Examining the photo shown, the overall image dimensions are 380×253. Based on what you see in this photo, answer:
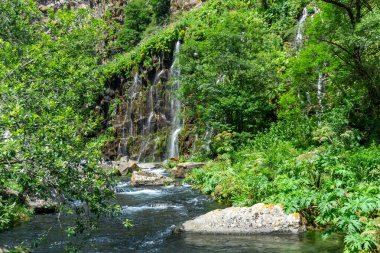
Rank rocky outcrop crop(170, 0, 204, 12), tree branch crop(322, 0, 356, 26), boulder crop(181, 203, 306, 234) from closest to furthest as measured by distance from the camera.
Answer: boulder crop(181, 203, 306, 234), tree branch crop(322, 0, 356, 26), rocky outcrop crop(170, 0, 204, 12)

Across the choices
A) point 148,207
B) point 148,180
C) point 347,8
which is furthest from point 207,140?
point 347,8

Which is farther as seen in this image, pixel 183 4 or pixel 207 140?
pixel 183 4

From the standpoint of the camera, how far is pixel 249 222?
9.21m

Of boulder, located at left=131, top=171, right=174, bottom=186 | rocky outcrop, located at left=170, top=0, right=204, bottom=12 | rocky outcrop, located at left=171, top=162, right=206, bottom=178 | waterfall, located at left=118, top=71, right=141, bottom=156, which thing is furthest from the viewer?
rocky outcrop, located at left=170, top=0, right=204, bottom=12

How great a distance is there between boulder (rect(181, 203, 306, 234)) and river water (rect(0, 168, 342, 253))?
27 cm

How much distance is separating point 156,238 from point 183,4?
125 feet

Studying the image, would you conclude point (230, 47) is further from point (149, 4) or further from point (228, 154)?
point (149, 4)

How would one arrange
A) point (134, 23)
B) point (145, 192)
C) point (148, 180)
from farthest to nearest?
1. point (134, 23)
2. point (148, 180)
3. point (145, 192)

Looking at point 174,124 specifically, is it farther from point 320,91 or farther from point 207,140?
point 320,91

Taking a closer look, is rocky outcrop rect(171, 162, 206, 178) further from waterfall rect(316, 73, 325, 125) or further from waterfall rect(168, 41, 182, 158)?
waterfall rect(168, 41, 182, 158)

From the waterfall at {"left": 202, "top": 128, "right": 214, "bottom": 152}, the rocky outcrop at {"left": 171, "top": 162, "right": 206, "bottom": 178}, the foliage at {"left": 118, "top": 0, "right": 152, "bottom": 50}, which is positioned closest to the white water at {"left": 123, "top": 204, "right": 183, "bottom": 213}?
the rocky outcrop at {"left": 171, "top": 162, "right": 206, "bottom": 178}

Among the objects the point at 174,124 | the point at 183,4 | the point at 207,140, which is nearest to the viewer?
the point at 207,140

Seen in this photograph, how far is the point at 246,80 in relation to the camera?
74.3 feet

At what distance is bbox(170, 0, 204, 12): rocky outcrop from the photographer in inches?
1639
